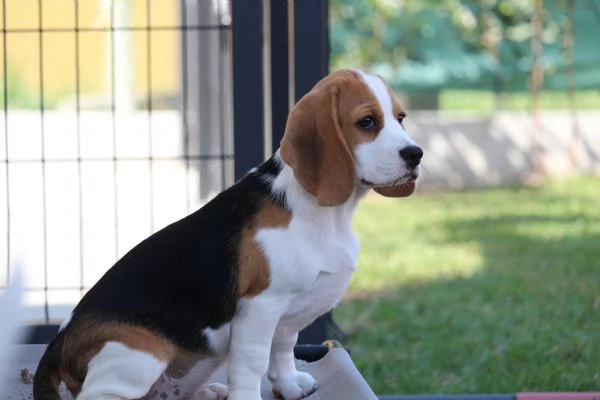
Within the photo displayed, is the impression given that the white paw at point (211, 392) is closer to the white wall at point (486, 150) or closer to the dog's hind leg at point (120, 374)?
the dog's hind leg at point (120, 374)

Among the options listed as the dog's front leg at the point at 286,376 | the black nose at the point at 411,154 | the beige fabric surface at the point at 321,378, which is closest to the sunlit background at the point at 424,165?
the beige fabric surface at the point at 321,378

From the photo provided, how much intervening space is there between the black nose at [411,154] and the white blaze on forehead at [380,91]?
4.8 inches

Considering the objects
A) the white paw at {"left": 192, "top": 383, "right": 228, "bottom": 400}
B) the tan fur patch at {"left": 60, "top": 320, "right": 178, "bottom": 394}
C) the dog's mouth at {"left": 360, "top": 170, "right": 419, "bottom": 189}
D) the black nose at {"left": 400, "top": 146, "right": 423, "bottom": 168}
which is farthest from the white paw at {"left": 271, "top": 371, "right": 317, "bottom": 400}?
the black nose at {"left": 400, "top": 146, "right": 423, "bottom": 168}

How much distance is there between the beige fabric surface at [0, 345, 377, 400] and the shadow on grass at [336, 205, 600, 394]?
1.14m

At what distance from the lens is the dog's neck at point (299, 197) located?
303cm

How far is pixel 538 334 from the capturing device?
18.6ft

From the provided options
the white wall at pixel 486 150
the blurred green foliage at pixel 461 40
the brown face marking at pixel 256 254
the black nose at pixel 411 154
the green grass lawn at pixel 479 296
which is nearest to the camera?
the black nose at pixel 411 154

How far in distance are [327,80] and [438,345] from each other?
2.82m

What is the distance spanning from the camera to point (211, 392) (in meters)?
3.38

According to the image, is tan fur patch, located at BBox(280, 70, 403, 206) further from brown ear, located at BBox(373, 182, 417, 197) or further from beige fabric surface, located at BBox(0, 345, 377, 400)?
beige fabric surface, located at BBox(0, 345, 377, 400)

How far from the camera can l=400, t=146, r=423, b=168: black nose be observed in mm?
2902

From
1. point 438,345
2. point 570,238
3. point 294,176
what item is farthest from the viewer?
point 570,238

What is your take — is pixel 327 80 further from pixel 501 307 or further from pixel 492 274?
pixel 492 274

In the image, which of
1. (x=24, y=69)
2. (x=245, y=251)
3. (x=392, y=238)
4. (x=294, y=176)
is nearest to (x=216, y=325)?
(x=245, y=251)
